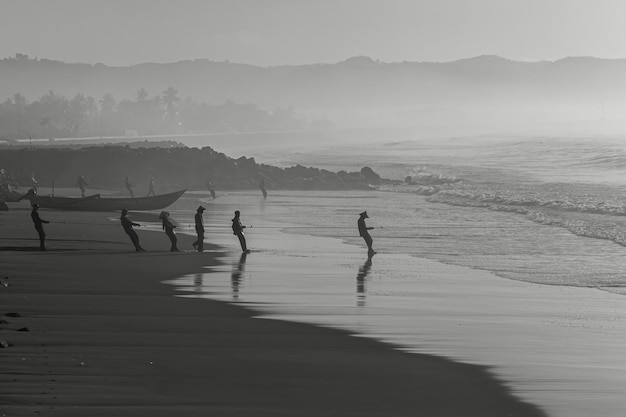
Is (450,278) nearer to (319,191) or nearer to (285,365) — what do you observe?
(285,365)

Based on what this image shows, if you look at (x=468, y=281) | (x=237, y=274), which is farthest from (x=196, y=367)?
(x=468, y=281)

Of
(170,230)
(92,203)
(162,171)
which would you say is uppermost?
(162,171)

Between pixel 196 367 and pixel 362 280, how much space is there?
9.52 m

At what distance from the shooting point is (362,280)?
72.3 ft

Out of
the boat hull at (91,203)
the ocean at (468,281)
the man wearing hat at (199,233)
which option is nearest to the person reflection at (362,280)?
the ocean at (468,281)

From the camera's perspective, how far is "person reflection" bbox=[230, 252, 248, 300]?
66.2 ft

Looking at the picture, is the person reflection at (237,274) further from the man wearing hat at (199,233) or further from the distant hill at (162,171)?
the distant hill at (162,171)

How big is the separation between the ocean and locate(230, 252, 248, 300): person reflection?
22mm

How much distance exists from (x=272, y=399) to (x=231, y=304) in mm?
6834

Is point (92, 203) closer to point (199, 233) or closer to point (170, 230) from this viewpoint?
point (170, 230)

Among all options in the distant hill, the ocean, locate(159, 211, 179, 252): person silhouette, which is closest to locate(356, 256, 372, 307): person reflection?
the ocean

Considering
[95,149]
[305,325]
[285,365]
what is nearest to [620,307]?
[305,325]

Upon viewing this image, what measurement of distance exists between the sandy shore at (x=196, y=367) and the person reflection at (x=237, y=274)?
4.38ft

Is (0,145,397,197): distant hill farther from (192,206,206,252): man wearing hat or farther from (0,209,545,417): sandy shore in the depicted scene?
(0,209,545,417): sandy shore
